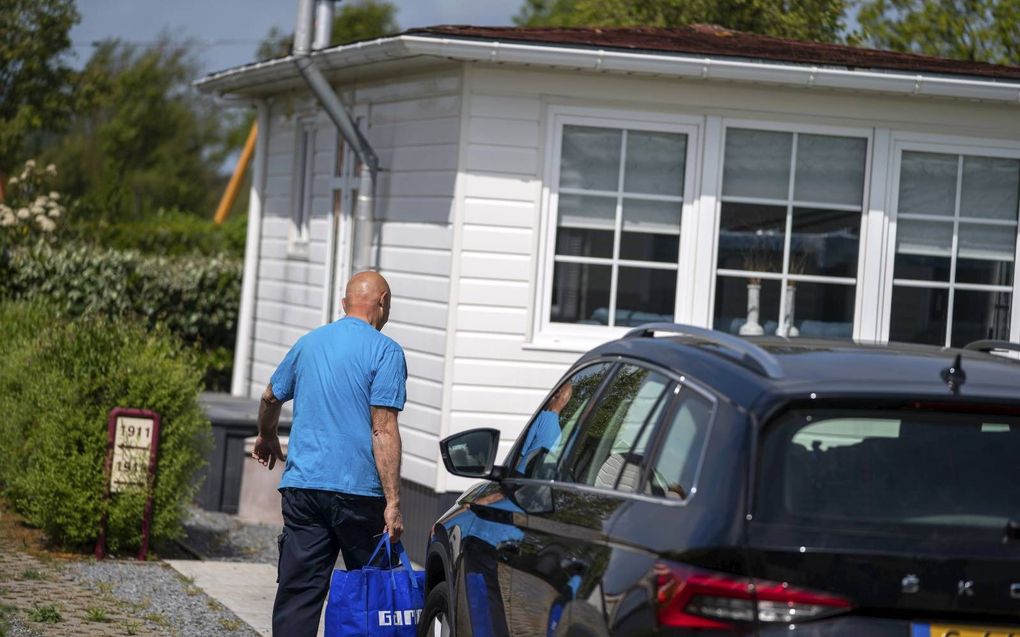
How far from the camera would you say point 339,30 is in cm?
4828

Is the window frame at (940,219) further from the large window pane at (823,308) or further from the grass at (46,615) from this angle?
the grass at (46,615)

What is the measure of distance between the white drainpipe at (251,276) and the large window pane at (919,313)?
677cm

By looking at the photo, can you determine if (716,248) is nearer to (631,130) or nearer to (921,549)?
(631,130)

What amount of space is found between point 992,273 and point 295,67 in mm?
5642

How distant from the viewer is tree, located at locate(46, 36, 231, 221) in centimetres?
4772

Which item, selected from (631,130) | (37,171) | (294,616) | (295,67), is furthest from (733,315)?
(37,171)

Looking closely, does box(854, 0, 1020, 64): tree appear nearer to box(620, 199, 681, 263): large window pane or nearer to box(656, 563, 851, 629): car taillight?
box(620, 199, 681, 263): large window pane

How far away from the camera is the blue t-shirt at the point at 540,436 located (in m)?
5.04

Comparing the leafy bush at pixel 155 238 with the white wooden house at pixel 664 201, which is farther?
the leafy bush at pixel 155 238

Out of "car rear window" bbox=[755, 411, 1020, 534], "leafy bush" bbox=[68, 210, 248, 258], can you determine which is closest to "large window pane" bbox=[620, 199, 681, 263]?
"car rear window" bbox=[755, 411, 1020, 534]

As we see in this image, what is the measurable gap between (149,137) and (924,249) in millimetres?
41783

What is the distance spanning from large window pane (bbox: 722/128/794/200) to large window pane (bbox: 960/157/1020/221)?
54.1 inches

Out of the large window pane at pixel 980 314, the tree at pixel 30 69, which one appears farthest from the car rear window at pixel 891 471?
the tree at pixel 30 69

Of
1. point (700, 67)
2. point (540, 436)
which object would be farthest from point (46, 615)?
point (700, 67)
